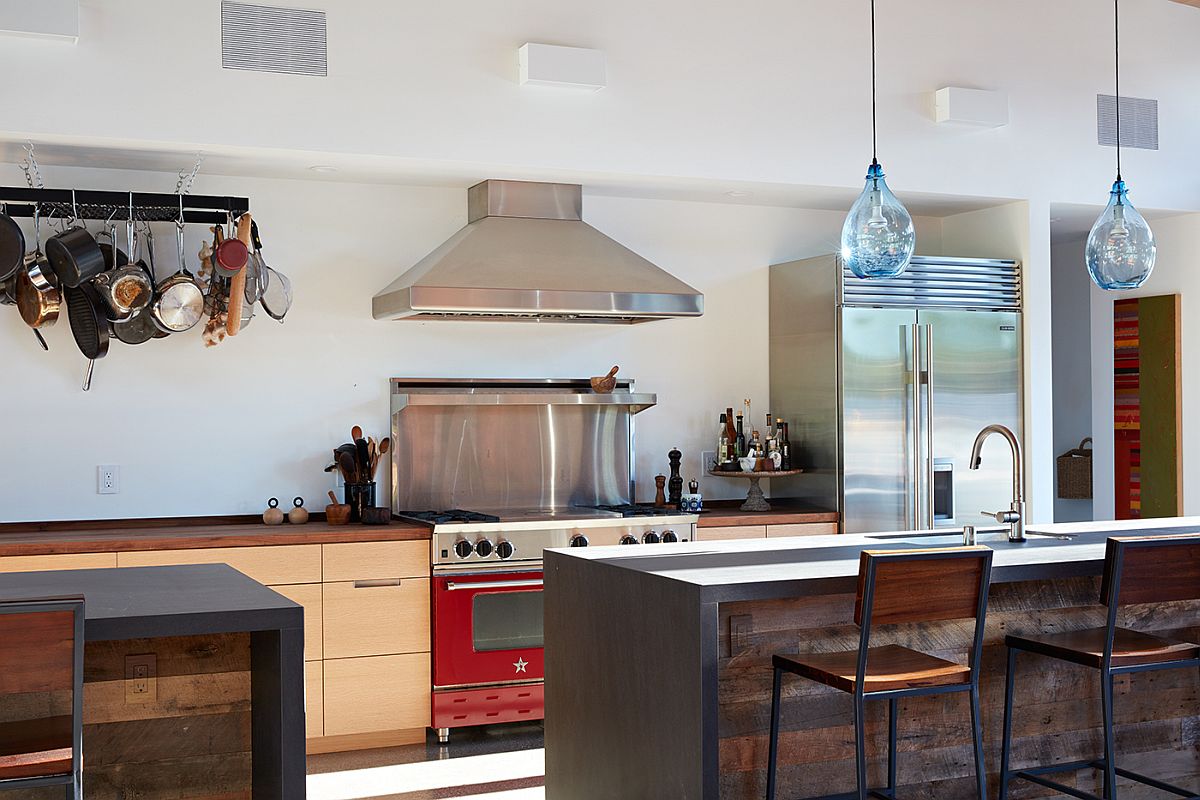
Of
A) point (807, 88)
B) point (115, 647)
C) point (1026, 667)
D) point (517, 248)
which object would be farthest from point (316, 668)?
point (807, 88)

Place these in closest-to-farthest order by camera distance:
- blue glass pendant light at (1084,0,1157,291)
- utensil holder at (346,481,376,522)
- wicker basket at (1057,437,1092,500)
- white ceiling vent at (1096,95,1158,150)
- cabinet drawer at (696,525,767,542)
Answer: blue glass pendant light at (1084,0,1157,291) → utensil holder at (346,481,376,522) → cabinet drawer at (696,525,767,542) → white ceiling vent at (1096,95,1158,150) → wicker basket at (1057,437,1092,500)

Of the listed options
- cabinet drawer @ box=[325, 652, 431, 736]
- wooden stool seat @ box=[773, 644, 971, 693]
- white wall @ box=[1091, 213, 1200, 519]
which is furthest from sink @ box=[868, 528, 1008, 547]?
white wall @ box=[1091, 213, 1200, 519]

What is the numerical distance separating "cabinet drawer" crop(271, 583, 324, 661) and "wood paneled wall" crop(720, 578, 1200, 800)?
2103mm

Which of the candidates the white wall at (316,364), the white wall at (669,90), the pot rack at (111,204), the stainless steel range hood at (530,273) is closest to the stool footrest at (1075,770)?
the stainless steel range hood at (530,273)

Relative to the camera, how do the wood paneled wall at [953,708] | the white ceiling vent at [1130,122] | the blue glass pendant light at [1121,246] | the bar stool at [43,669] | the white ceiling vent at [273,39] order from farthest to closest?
the white ceiling vent at [1130,122], the white ceiling vent at [273,39], the blue glass pendant light at [1121,246], the wood paneled wall at [953,708], the bar stool at [43,669]

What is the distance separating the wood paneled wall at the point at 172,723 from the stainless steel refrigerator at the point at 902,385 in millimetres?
3537

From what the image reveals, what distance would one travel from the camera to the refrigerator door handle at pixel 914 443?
5.74 meters

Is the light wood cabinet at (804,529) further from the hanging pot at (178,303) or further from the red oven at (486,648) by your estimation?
the hanging pot at (178,303)

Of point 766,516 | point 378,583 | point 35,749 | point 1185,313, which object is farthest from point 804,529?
point 35,749

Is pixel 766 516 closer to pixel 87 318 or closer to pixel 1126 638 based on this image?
pixel 1126 638

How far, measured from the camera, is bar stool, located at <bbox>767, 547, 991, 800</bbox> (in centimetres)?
291

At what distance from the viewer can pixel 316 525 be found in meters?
5.14

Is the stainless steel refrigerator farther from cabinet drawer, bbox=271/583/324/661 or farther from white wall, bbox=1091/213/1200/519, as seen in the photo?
cabinet drawer, bbox=271/583/324/661

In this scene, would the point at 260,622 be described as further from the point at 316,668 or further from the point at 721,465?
the point at 721,465
